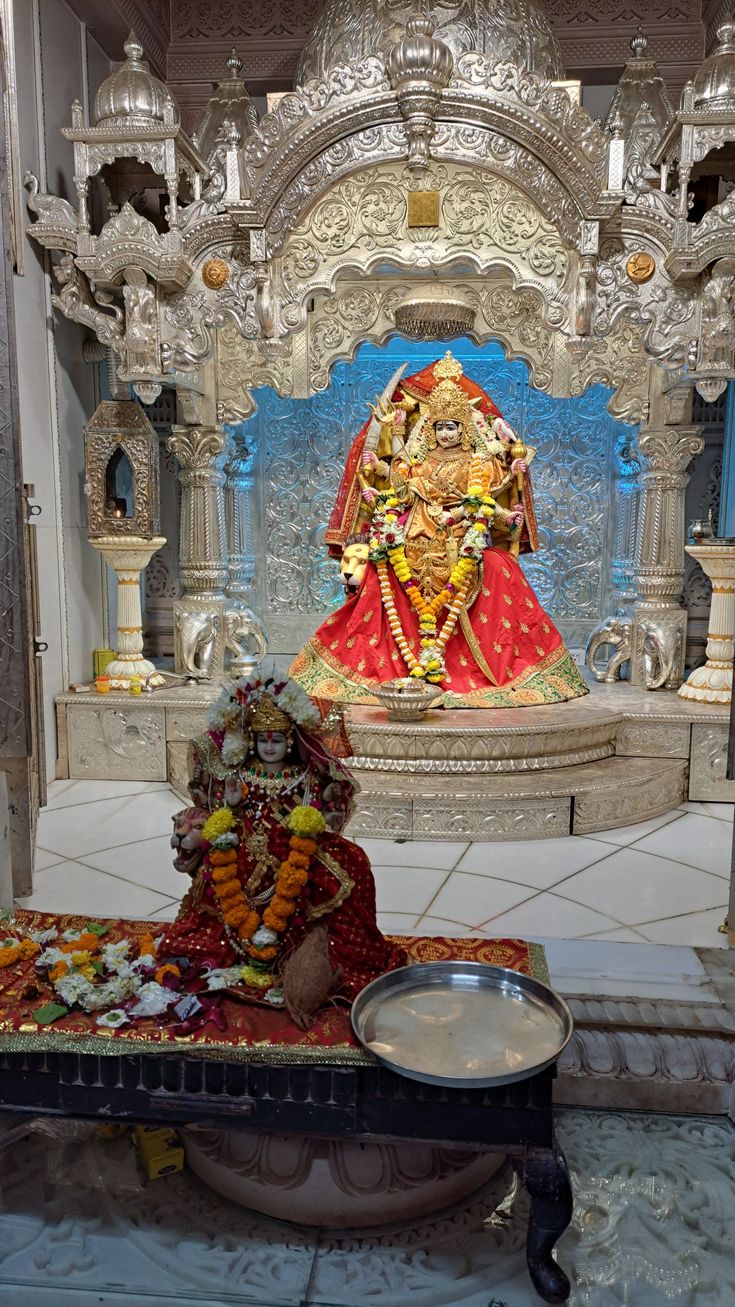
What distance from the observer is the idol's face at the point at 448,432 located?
21.6ft

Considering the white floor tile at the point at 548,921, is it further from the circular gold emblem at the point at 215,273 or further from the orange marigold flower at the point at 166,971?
the circular gold emblem at the point at 215,273

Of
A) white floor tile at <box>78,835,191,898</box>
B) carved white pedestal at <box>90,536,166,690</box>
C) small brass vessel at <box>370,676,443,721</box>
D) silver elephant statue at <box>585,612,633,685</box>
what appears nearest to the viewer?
white floor tile at <box>78,835,191,898</box>

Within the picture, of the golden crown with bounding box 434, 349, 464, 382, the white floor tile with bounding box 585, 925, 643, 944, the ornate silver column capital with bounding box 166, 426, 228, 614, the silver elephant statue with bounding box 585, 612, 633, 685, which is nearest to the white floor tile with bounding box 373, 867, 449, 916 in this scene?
the white floor tile with bounding box 585, 925, 643, 944

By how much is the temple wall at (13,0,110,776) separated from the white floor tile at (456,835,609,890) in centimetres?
282

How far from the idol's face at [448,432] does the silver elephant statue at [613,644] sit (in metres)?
1.77

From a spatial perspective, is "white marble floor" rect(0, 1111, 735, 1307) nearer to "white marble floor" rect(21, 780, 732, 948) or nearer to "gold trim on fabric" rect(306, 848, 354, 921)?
"gold trim on fabric" rect(306, 848, 354, 921)

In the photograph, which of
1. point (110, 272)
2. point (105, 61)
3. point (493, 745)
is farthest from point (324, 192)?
point (493, 745)

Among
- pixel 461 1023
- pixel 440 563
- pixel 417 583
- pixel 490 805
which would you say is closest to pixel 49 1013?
pixel 461 1023

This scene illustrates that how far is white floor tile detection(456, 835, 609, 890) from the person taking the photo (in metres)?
4.40

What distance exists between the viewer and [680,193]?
546 centimetres

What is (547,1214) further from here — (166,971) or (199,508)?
(199,508)

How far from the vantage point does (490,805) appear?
4.91 metres

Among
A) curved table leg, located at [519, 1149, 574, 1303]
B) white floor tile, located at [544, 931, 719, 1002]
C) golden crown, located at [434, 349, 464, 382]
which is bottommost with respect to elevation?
curved table leg, located at [519, 1149, 574, 1303]

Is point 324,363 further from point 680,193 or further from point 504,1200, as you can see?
point 504,1200
